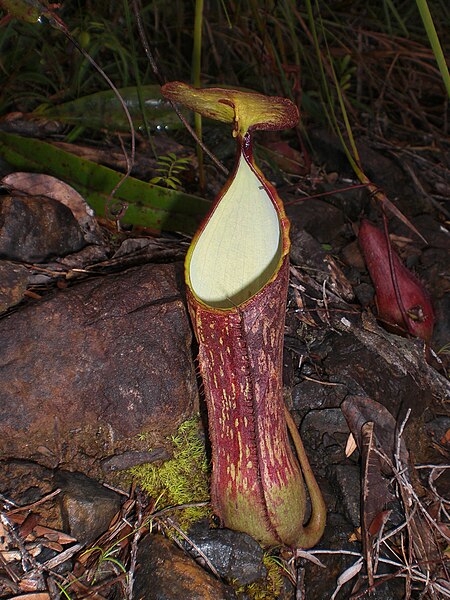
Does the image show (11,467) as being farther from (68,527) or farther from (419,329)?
(419,329)

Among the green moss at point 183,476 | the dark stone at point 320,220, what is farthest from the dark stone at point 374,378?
the dark stone at point 320,220

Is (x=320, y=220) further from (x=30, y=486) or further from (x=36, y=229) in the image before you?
(x=30, y=486)

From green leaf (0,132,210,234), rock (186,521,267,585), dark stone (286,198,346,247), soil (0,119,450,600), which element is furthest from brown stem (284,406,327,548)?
dark stone (286,198,346,247)

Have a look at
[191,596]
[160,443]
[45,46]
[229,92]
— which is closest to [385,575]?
[191,596]

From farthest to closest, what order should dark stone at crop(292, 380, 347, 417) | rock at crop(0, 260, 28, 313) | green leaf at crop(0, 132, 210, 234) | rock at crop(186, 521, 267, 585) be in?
green leaf at crop(0, 132, 210, 234) → dark stone at crop(292, 380, 347, 417) → rock at crop(0, 260, 28, 313) → rock at crop(186, 521, 267, 585)

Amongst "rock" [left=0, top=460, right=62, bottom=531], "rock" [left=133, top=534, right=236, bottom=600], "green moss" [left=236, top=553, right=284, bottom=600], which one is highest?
"rock" [left=0, top=460, right=62, bottom=531]

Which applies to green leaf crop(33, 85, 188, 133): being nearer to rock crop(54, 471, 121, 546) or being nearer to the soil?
the soil
